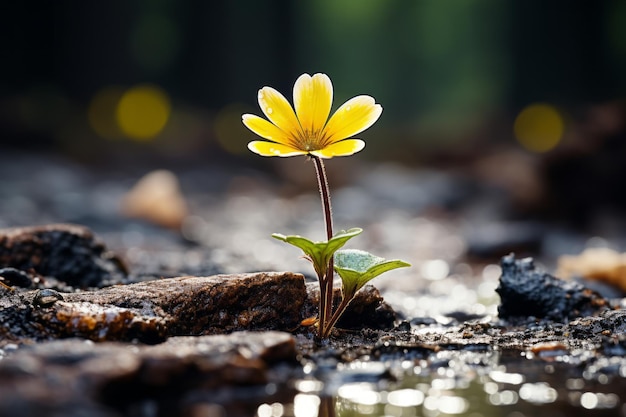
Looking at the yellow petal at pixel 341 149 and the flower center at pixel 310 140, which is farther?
the flower center at pixel 310 140

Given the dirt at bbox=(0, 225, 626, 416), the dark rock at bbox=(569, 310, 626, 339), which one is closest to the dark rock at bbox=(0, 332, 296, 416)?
the dirt at bbox=(0, 225, 626, 416)

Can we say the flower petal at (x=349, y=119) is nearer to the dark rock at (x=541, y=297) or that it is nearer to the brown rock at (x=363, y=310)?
the brown rock at (x=363, y=310)

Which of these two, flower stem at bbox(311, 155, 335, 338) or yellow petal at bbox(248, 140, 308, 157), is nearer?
yellow petal at bbox(248, 140, 308, 157)

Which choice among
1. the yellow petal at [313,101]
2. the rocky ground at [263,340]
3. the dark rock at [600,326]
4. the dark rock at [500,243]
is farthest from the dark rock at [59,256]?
the dark rock at [500,243]

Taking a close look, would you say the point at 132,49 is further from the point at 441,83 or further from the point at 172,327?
the point at 441,83

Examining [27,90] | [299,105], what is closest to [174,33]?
[27,90]

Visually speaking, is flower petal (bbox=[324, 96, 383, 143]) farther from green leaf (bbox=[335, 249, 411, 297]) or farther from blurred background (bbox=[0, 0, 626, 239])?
blurred background (bbox=[0, 0, 626, 239])
